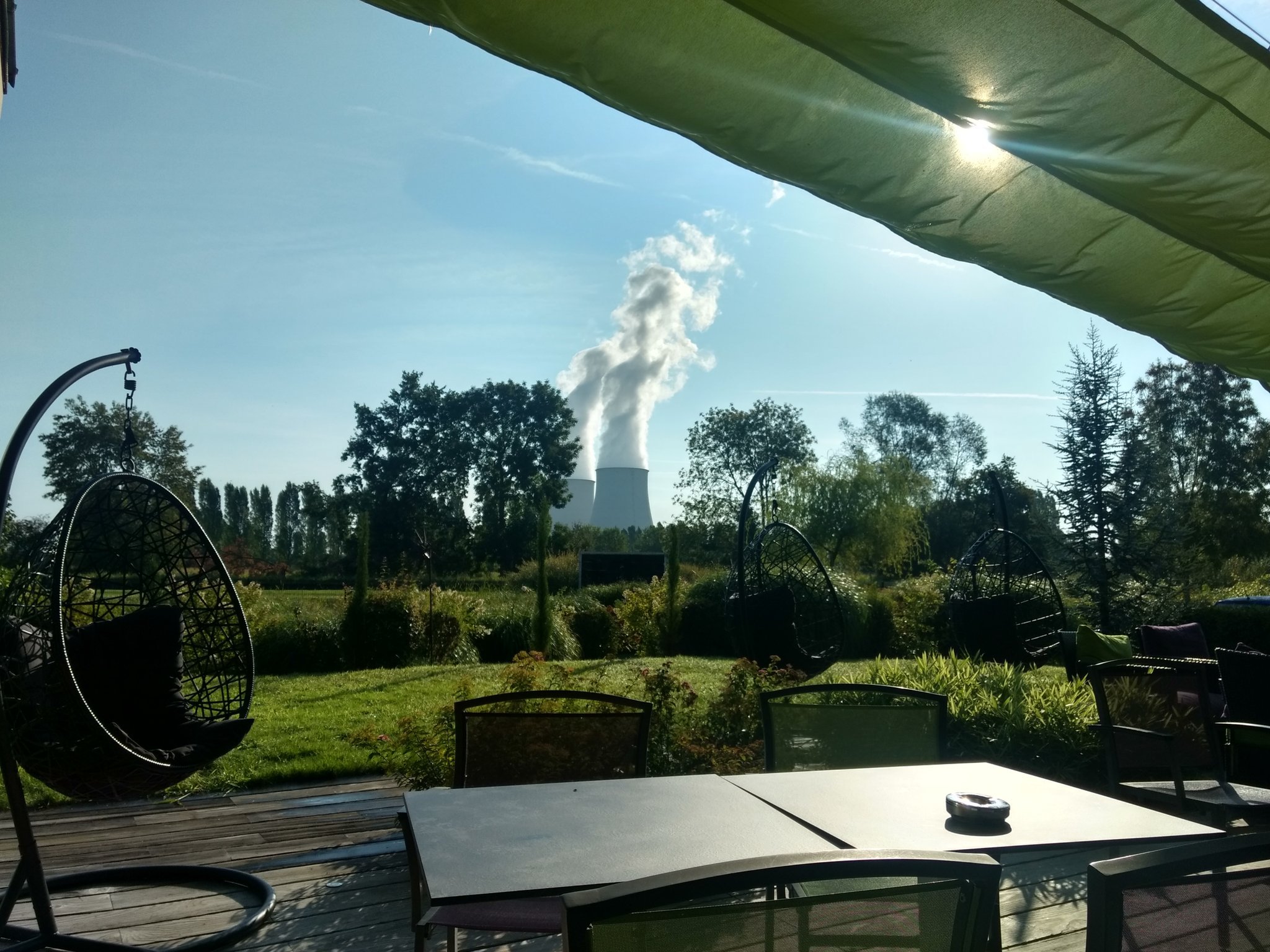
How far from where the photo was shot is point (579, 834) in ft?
6.39

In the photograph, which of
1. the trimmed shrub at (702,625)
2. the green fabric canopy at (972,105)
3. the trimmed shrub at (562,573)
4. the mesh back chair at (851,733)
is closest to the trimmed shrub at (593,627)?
the trimmed shrub at (702,625)

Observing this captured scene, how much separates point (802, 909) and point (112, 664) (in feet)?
13.0

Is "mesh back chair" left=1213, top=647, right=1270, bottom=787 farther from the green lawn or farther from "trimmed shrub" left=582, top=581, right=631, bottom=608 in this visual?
"trimmed shrub" left=582, top=581, right=631, bottom=608

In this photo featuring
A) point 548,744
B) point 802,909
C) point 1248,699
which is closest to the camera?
point 802,909

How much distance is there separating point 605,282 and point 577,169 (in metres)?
3.76

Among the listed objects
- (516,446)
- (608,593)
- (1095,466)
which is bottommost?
(608,593)

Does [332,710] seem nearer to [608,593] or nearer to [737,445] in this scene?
[608,593]

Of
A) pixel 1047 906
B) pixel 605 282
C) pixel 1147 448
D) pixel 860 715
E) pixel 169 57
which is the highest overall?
pixel 605 282

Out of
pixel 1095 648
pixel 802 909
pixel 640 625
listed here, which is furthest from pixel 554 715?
pixel 640 625

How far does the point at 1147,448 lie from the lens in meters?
12.1

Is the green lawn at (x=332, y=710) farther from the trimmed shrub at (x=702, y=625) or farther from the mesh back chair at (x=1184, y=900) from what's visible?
the mesh back chair at (x=1184, y=900)

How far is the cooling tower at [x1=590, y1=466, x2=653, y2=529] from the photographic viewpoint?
41.1 m

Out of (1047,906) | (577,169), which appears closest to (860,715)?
(1047,906)

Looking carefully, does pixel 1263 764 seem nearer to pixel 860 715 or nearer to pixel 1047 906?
pixel 1047 906
